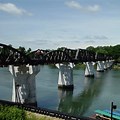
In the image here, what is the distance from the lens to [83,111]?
48.8 m

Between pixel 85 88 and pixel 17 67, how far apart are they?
28479 millimetres

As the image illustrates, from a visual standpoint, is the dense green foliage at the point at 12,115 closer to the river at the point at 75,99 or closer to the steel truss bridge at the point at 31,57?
the river at the point at 75,99

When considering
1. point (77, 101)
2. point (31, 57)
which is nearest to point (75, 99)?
point (77, 101)

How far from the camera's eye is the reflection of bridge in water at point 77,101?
49947 millimetres

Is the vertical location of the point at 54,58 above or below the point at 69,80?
above

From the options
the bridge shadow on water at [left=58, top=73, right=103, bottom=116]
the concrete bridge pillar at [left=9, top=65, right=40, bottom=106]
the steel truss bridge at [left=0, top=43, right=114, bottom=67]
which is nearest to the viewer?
the steel truss bridge at [left=0, top=43, right=114, bottom=67]

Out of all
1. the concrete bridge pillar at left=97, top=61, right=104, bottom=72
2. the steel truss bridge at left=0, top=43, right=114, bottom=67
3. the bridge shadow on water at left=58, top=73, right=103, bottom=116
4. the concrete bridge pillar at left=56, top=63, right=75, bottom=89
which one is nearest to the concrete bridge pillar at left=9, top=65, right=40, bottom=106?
the steel truss bridge at left=0, top=43, right=114, bottom=67

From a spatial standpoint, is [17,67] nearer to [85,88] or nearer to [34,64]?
[34,64]

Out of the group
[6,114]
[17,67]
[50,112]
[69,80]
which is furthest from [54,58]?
[6,114]

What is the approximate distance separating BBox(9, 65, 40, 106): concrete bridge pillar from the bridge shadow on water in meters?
5.46

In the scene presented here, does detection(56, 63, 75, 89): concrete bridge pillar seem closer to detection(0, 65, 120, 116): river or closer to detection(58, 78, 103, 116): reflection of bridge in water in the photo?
detection(0, 65, 120, 116): river

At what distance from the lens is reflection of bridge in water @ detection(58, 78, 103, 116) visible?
49.9 metres

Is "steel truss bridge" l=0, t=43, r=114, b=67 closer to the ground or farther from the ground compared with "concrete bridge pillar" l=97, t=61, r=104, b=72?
farther from the ground

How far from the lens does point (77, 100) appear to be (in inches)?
2335
